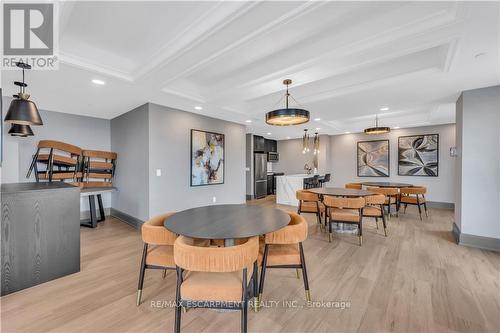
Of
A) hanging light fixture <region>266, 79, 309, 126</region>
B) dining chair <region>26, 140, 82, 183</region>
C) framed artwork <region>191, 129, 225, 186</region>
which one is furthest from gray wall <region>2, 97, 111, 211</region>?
hanging light fixture <region>266, 79, 309, 126</region>

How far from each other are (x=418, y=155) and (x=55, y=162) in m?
9.31

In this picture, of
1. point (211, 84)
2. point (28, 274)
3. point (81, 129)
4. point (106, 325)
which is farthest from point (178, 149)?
point (106, 325)

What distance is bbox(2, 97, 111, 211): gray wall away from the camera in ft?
13.0

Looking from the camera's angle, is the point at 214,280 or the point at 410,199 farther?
the point at 410,199

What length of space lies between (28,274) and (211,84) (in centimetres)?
336

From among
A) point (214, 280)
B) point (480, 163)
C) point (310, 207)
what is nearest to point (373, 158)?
point (480, 163)

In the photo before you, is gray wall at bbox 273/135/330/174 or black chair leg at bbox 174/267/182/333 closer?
black chair leg at bbox 174/267/182/333

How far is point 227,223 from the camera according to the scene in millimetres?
1979

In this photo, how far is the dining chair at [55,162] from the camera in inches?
157

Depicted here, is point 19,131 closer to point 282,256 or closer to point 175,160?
point 175,160

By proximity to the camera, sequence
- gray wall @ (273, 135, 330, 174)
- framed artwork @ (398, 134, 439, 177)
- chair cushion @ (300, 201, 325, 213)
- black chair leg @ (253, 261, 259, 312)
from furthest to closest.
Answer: gray wall @ (273, 135, 330, 174) < framed artwork @ (398, 134, 439, 177) < chair cushion @ (300, 201, 325, 213) < black chair leg @ (253, 261, 259, 312)

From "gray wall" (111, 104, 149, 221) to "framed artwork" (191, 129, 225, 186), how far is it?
0.97 m

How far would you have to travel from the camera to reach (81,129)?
16.1 feet

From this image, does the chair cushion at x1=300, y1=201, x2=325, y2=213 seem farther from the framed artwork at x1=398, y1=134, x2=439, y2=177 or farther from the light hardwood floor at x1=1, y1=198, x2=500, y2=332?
the framed artwork at x1=398, y1=134, x2=439, y2=177
